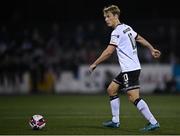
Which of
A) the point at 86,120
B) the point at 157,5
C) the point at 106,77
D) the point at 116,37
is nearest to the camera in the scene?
the point at 116,37

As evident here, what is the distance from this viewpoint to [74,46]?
97.3ft

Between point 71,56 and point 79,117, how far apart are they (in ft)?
44.5

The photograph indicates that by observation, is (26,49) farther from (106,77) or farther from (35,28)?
(106,77)

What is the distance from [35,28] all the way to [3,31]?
1512 millimetres

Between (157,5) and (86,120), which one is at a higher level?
(157,5)

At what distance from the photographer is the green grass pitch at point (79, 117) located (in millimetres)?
12203

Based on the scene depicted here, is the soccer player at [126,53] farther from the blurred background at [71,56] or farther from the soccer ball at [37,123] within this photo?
the blurred background at [71,56]

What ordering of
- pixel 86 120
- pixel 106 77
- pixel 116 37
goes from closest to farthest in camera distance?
pixel 116 37, pixel 86 120, pixel 106 77

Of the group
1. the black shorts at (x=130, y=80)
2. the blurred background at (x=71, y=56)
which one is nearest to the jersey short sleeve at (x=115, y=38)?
the black shorts at (x=130, y=80)

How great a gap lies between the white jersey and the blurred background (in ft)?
50.7

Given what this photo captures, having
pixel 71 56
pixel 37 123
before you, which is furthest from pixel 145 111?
pixel 71 56

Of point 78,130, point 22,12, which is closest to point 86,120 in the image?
point 78,130

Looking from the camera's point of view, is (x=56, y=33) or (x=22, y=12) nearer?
(x=56, y=33)

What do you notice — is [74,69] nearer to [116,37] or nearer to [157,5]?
[157,5]
